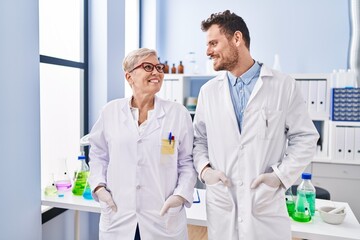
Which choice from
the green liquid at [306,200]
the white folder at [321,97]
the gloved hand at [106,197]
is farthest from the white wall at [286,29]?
the gloved hand at [106,197]

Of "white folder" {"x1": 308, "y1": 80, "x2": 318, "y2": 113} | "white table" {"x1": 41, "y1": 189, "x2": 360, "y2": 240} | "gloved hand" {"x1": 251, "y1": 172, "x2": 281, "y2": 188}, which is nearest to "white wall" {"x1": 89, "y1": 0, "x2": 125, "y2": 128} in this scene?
"white table" {"x1": 41, "y1": 189, "x2": 360, "y2": 240}

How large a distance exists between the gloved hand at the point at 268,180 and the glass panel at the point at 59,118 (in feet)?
4.47

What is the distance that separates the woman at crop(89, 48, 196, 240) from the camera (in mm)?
1440

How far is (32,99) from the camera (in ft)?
5.94

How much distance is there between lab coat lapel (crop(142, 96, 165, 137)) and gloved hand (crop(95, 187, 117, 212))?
1.02 feet

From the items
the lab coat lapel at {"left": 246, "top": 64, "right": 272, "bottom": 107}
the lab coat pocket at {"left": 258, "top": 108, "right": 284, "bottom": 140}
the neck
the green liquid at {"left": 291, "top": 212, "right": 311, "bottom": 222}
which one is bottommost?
the green liquid at {"left": 291, "top": 212, "right": 311, "bottom": 222}

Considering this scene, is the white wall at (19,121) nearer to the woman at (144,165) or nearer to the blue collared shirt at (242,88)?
the woman at (144,165)

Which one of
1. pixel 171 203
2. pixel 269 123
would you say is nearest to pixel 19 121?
pixel 171 203

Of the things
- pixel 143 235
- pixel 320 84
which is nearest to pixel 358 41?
pixel 320 84

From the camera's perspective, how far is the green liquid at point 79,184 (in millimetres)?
2029

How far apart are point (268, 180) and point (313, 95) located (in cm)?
216

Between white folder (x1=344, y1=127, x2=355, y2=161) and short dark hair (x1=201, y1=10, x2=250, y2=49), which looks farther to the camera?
white folder (x1=344, y1=127, x2=355, y2=161)

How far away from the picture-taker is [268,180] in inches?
52.6

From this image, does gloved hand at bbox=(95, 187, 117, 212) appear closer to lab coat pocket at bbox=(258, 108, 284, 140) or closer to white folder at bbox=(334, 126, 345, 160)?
lab coat pocket at bbox=(258, 108, 284, 140)
